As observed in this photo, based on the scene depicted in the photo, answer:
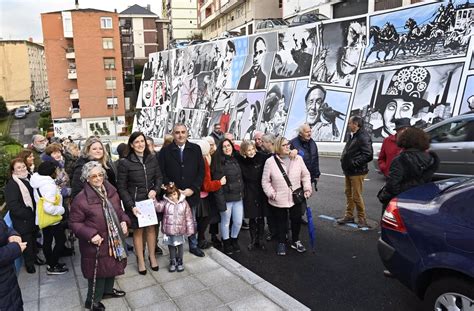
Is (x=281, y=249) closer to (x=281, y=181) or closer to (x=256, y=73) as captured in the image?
(x=281, y=181)

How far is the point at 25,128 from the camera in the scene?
62906 mm

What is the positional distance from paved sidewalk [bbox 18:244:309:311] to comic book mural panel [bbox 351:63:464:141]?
13515 millimetres

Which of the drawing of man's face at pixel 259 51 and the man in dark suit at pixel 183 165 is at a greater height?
the drawing of man's face at pixel 259 51

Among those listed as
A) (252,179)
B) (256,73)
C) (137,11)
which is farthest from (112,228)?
(137,11)

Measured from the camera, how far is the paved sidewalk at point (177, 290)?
155 inches

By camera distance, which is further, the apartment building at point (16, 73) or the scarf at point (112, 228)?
the apartment building at point (16, 73)

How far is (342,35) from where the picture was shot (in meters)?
19.6

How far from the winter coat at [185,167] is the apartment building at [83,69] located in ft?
153

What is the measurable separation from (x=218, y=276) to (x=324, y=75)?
1738 cm

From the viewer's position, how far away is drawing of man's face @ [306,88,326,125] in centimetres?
1973

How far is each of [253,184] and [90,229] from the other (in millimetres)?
2579

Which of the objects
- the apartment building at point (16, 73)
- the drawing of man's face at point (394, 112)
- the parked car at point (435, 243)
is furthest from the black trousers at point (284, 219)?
the apartment building at point (16, 73)

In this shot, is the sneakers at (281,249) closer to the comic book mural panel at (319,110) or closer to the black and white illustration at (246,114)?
the comic book mural panel at (319,110)

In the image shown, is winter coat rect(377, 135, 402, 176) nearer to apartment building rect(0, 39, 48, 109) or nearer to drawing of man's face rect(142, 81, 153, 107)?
drawing of man's face rect(142, 81, 153, 107)
